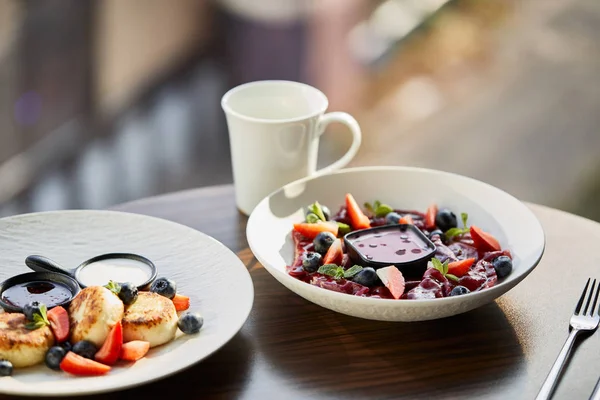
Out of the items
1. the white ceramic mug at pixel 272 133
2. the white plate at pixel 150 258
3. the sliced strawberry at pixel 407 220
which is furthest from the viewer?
the white ceramic mug at pixel 272 133

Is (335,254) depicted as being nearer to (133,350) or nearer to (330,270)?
(330,270)

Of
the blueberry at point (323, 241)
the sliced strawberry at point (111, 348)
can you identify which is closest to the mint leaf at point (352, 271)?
the blueberry at point (323, 241)

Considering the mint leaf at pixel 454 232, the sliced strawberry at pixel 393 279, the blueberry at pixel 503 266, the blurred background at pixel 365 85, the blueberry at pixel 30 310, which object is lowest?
the blurred background at pixel 365 85

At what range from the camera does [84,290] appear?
56.0 inches

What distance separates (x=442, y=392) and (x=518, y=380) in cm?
13

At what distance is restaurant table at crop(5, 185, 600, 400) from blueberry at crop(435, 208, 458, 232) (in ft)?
0.69

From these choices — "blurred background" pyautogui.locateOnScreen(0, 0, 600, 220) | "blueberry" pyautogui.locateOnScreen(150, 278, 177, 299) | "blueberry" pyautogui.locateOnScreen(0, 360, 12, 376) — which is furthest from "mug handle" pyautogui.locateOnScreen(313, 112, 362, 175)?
"blurred background" pyautogui.locateOnScreen(0, 0, 600, 220)

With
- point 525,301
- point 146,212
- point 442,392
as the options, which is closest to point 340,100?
point 146,212

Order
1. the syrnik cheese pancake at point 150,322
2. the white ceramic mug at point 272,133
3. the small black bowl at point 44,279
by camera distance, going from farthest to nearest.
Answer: the white ceramic mug at point 272,133 → the small black bowl at point 44,279 → the syrnik cheese pancake at point 150,322

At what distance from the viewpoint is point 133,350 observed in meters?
1.34

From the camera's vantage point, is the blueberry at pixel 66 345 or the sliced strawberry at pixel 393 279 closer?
the blueberry at pixel 66 345

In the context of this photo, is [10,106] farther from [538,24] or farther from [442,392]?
[442,392]

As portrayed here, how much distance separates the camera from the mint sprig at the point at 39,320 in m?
1.35

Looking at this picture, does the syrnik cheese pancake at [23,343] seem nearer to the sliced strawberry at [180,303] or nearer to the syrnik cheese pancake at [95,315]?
the syrnik cheese pancake at [95,315]
